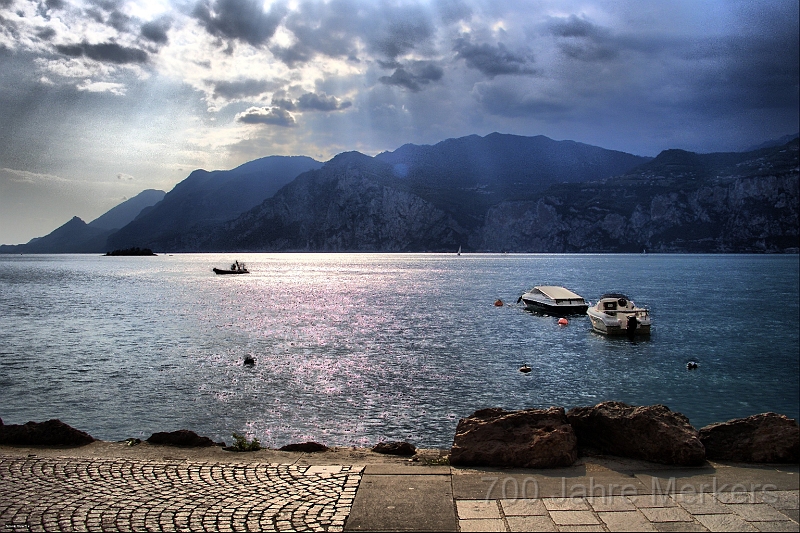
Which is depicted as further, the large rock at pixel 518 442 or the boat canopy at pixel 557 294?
the boat canopy at pixel 557 294

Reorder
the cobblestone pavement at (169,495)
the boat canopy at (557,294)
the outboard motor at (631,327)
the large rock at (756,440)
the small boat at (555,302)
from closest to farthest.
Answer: the cobblestone pavement at (169,495), the large rock at (756,440), the outboard motor at (631,327), the small boat at (555,302), the boat canopy at (557,294)

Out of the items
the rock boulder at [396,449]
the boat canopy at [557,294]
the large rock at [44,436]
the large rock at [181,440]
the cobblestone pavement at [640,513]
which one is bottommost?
the boat canopy at [557,294]

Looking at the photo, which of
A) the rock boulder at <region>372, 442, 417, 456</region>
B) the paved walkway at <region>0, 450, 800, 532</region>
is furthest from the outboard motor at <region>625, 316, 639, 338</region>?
the rock boulder at <region>372, 442, 417, 456</region>

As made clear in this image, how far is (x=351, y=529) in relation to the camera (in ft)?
22.2

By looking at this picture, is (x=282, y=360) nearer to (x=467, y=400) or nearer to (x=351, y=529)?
(x=467, y=400)

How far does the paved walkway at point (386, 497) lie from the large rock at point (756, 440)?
1.00 ft

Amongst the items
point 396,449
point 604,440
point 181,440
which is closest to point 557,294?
point 604,440

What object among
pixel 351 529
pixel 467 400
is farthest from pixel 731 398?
pixel 351 529

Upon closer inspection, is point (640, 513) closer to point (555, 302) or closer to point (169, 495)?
point (169, 495)

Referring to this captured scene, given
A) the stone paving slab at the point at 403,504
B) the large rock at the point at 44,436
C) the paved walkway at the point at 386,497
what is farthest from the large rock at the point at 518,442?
the large rock at the point at 44,436

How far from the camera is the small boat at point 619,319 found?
45.4m

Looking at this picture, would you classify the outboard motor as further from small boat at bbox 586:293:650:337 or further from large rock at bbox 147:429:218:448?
large rock at bbox 147:429:218:448

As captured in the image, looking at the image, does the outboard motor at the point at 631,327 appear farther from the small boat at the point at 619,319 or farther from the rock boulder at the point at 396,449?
the rock boulder at the point at 396,449

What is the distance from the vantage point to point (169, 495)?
796 cm
